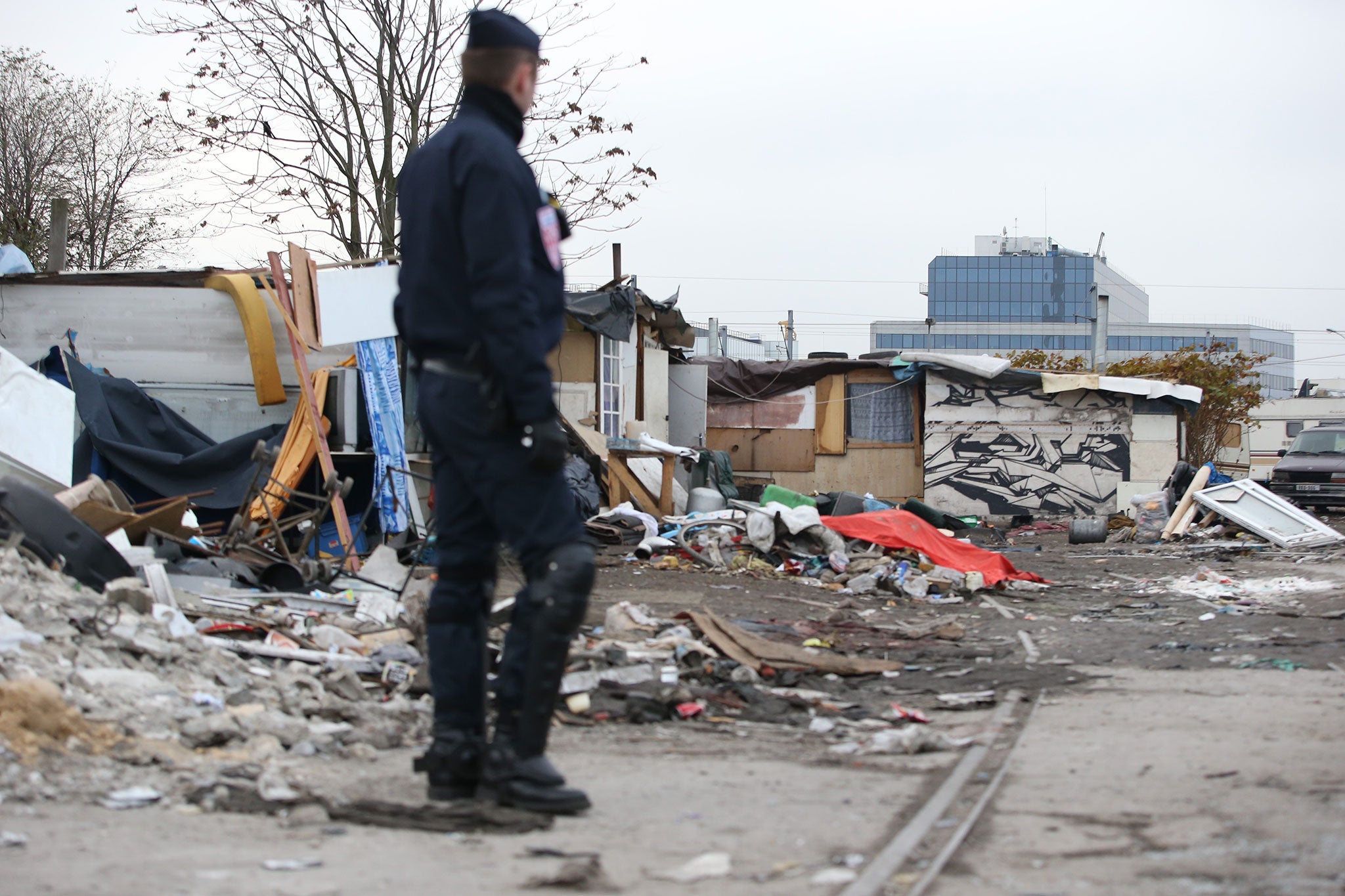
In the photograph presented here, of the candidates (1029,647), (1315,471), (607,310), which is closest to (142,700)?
(1029,647)

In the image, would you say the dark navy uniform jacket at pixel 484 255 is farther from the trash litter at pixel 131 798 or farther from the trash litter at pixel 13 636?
the trash litter at pixel 13 636

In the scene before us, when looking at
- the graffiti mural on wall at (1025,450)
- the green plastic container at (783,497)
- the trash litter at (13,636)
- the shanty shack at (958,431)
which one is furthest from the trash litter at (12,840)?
the graffiti mural on wall at (1025,450)

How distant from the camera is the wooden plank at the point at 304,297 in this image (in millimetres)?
10102

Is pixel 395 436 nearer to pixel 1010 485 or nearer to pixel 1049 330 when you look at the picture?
pixel 1010 485

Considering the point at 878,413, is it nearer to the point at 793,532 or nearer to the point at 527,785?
the point at 793,532

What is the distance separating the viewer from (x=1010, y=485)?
20.9 meters

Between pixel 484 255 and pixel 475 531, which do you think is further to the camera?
pixel 475 531

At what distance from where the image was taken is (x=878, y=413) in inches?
845

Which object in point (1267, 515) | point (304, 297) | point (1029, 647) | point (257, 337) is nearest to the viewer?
point (1029, 647)

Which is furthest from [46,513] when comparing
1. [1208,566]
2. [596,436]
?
[1208,566]

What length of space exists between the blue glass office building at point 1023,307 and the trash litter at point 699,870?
11018 centimetres

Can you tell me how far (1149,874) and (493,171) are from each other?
2.11 meters

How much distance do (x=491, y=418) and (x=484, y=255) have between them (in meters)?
0.39

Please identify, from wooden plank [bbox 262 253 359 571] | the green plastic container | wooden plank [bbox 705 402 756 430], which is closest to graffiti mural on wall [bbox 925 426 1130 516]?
wooden plank [bbox 705 402 756 430]
